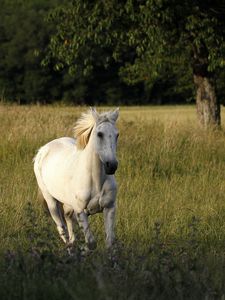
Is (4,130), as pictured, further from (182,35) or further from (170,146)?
(182,35)

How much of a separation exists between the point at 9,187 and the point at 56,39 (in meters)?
8.86

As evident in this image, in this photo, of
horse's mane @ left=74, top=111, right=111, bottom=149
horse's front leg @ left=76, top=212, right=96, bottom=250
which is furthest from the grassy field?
horse's mane @ left=74, top=111, right=111, bottom=149

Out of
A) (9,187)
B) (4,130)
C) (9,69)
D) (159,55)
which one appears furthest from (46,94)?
(9,187)

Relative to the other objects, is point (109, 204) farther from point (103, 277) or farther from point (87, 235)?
point (103, 277)

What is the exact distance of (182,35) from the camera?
19.8 meters

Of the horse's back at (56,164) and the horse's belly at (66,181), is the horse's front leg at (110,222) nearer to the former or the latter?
the horse's belly at (66,181)

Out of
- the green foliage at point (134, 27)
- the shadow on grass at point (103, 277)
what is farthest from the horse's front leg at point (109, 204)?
the green foliage at point (134, 27)

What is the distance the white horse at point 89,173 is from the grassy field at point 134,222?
373 mm

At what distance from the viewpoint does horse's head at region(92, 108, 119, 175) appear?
6844 millimetres

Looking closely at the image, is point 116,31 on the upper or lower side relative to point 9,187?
upper

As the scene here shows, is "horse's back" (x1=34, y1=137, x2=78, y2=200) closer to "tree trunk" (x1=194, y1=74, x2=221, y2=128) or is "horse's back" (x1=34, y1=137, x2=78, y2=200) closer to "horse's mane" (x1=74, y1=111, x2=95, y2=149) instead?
"horse's mane" (x1=74, y1=111, x2=95, y2=149)

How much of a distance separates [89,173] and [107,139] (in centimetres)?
55

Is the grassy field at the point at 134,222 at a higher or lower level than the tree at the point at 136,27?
lower

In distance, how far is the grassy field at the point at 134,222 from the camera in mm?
5402
